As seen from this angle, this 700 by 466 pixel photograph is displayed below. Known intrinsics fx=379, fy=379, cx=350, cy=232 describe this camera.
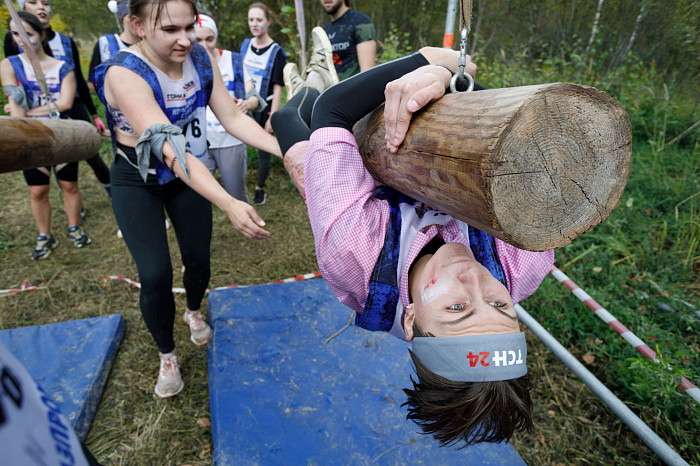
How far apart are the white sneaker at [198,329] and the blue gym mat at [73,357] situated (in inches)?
21.0

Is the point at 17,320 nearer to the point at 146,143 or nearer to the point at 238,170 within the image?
the point at 238,170

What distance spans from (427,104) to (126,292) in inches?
130

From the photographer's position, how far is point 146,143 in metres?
1.82

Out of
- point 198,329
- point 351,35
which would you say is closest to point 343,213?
point 198,329

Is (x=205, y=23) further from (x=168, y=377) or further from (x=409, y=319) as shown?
(x=409, y=319)

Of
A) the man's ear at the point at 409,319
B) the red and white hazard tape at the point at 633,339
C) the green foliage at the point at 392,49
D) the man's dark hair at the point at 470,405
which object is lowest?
the red and white hazard tape at the point at 633,339

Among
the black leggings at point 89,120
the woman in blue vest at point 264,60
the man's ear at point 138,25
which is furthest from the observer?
the woman in blue vest at point 264,60

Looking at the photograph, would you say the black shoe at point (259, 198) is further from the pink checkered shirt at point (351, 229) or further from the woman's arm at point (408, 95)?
the woman's arm at point (408, 95)

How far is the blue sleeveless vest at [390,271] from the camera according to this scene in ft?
4.75

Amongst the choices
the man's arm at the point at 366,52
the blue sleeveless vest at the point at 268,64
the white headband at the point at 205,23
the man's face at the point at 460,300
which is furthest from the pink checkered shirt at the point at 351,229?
the blue sleeveless vest at the point at 268,64

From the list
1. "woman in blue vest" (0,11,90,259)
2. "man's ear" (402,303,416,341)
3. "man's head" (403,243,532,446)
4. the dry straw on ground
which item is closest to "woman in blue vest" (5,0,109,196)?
"woman in blue vest" (0,11,90,259)

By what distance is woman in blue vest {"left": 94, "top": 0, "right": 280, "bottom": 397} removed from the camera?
178cm

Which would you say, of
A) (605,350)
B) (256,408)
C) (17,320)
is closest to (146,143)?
(256,408)

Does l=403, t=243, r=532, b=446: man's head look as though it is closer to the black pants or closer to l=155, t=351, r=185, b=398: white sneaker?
the black pants
